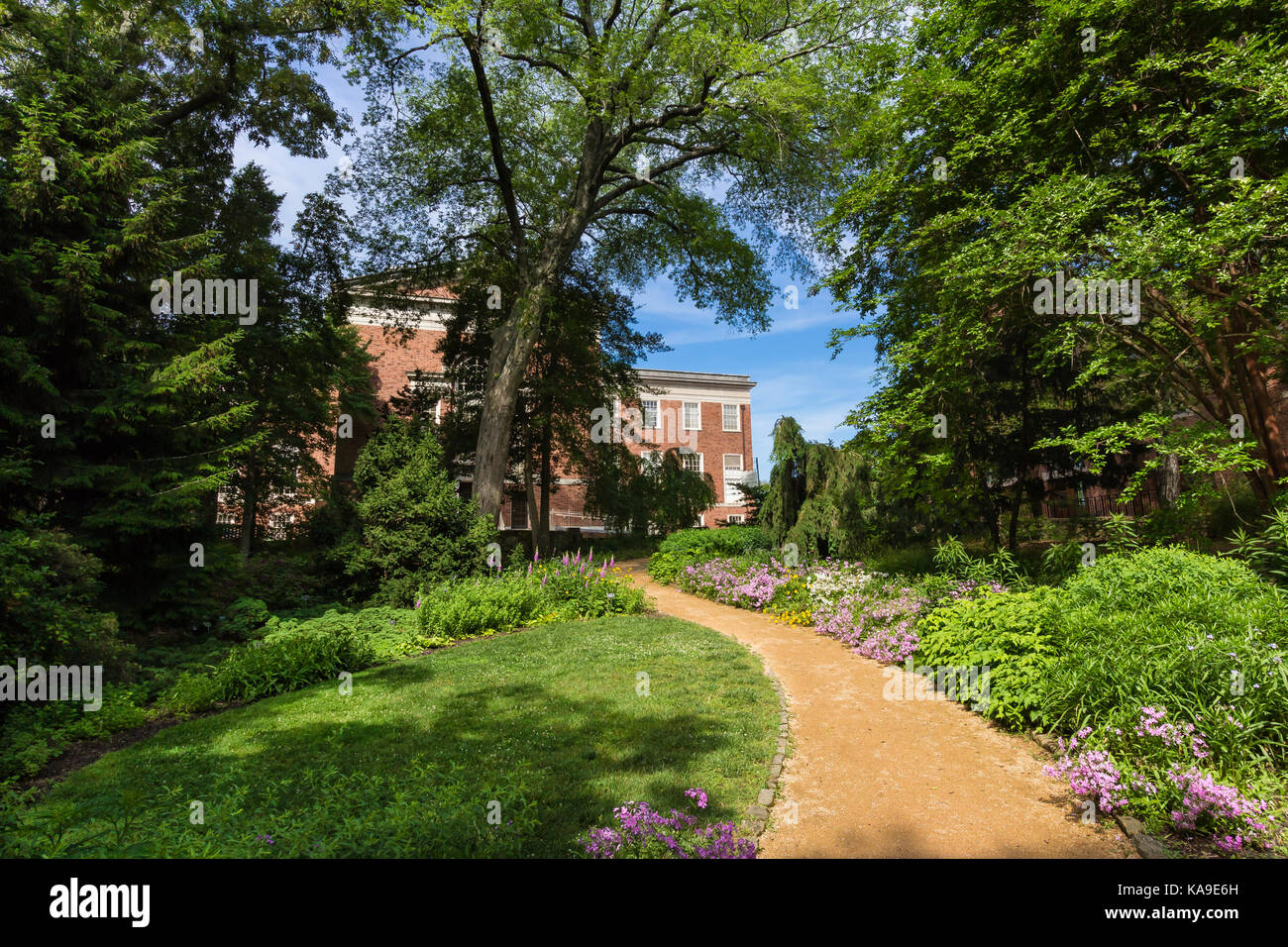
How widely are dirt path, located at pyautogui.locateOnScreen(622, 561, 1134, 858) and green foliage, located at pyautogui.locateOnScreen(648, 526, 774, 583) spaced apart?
9.46m

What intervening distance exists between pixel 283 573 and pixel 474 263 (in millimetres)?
A: 12892

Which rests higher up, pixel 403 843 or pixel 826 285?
pixel 826 285

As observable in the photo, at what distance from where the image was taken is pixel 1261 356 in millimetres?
7523

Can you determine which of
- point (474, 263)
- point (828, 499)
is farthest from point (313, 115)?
point (828, 499)

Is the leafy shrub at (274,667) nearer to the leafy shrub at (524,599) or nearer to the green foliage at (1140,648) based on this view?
the leafy shrub at (524,599)

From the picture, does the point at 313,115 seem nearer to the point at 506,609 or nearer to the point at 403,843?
the point at 506,609

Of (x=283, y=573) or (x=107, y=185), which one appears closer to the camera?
(x=107, y=185)

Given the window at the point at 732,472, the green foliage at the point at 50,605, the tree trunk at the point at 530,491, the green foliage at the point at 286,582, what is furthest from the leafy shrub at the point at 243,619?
the window at the point at 732,472

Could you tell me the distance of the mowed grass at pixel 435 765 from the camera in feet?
10.7

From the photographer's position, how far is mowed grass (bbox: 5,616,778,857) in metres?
3.25

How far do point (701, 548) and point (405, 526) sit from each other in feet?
29.4

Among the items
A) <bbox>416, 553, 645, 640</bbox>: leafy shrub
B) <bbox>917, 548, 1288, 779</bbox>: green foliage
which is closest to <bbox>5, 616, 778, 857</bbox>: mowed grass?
<bbox>416, 553, 645, 640</bbox>: leafy shrub

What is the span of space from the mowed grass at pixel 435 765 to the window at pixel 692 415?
33627 millimetres

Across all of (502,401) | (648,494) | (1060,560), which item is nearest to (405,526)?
(502,401)
